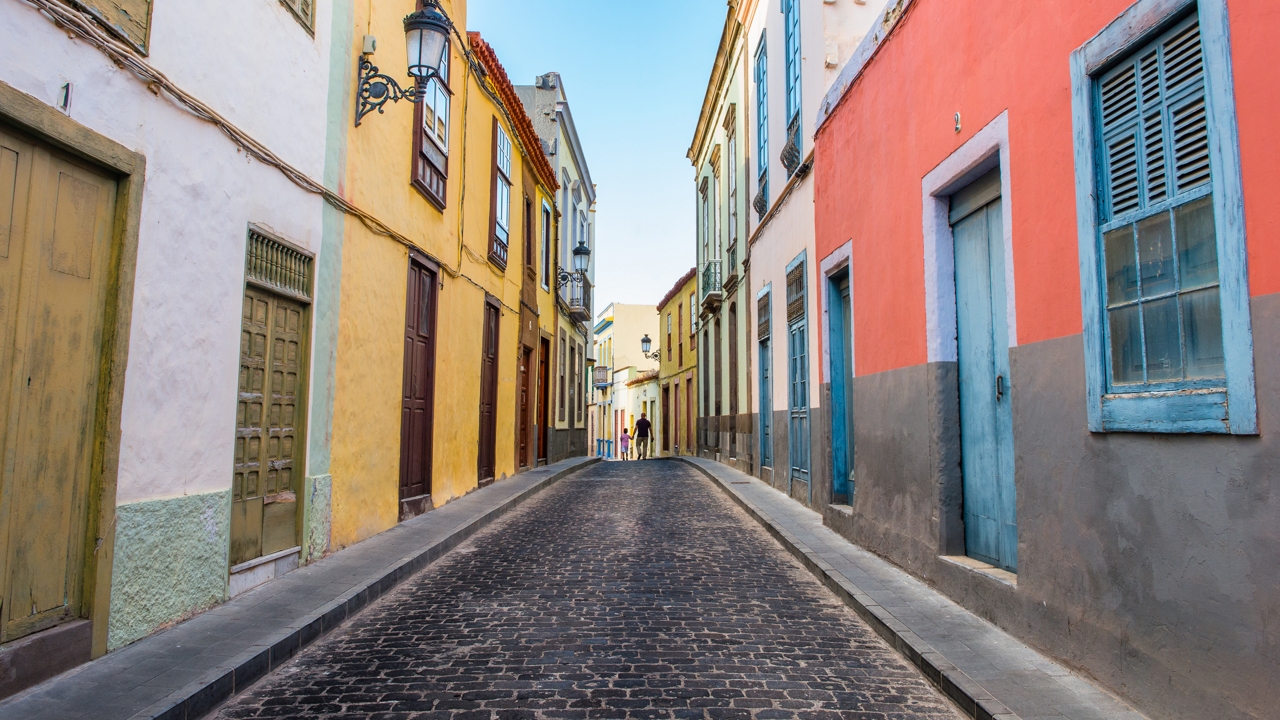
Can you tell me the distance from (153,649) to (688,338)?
23546 mm

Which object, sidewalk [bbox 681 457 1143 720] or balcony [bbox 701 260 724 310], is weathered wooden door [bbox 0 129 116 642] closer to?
sidewalk [bbox 681 457 1143 720]

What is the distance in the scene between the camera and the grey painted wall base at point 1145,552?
2688 millimetres

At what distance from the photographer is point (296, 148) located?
6113mm

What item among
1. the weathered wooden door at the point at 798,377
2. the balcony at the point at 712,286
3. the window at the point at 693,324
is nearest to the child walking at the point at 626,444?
the window at the point at 693,324

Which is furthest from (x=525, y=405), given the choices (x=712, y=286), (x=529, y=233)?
(x=712, y=286)

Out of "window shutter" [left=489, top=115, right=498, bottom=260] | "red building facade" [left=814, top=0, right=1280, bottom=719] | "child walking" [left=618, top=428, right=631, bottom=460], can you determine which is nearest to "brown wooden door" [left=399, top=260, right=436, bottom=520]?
"window shutter" [left=489, top=115, right=498, bottom=260]

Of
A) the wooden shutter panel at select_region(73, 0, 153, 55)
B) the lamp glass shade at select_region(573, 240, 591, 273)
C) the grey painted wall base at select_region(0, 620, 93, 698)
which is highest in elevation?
the lamp glass shade at select_region(573, 240, 591, 273)

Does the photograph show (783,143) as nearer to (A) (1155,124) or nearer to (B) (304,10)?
(B) (304,10)

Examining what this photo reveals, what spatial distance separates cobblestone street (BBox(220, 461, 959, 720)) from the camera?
3.59 m

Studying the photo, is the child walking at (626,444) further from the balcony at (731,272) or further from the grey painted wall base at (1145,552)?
the grey painted wall base at (1145,552)

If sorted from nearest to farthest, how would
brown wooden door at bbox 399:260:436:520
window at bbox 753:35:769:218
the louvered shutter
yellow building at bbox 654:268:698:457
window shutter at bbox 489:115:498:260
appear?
the louvered shutter < brown wooden door at bbox 399:260:436:520 < window shutter at bbox 489:115:498:260 < window at bbox 753:35:769:218 < yellow building at bbox 654:268:698:457

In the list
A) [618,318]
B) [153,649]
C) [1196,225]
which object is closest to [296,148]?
[153,649]

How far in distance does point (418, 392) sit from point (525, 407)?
22.6 feet

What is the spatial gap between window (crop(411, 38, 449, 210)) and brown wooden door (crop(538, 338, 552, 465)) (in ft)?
25.4
